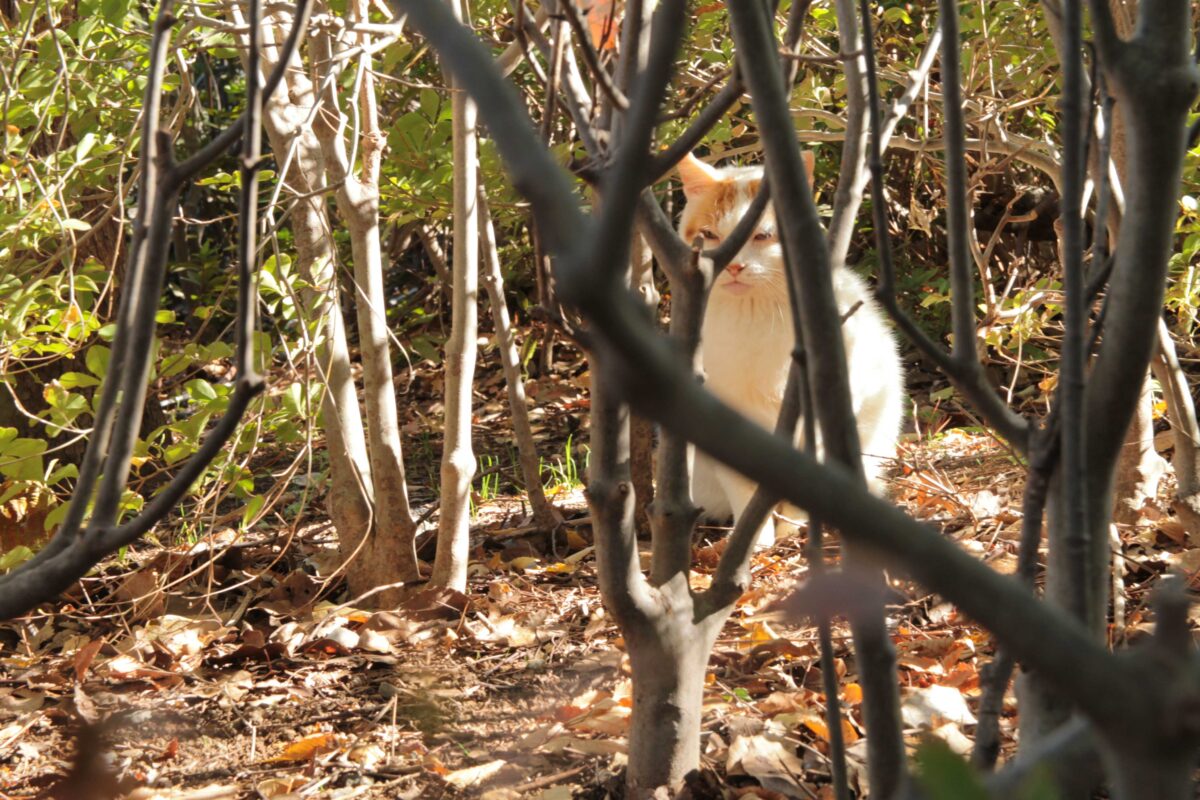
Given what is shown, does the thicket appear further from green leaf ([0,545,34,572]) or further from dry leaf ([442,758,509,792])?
dry leaf ([442,758,509,792])

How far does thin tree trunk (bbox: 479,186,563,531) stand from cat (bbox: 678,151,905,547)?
21.6 inches

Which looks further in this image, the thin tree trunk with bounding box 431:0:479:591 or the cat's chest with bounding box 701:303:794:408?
the cat's chest with bounding box 701:303:794:408

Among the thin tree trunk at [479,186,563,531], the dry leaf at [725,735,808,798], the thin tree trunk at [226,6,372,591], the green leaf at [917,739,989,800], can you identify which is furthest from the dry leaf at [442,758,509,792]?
the green leaf at [917,739,989,800]

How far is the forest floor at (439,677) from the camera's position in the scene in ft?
6.38

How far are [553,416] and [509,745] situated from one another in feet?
11.3

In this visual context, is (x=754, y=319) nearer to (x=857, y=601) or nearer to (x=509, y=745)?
(x=509, y=745)

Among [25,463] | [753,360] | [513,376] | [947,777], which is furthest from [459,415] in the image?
[947,777]

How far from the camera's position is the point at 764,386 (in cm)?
372

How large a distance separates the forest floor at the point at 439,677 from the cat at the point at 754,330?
0.36 meters

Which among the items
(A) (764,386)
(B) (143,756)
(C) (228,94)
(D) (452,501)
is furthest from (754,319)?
(C) (228,94)

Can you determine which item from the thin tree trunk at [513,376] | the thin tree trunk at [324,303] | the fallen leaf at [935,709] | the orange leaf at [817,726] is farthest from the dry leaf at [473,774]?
the thin tree trunk at [513,376]

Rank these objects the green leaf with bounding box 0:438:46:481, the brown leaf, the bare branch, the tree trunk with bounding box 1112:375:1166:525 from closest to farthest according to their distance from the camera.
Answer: the bare branch, the green leaf with bounding box 0:438:46:481, the brown leaf, the tree trunk with bounding box 1112:375:1166:525

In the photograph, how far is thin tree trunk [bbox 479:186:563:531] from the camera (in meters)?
3.24

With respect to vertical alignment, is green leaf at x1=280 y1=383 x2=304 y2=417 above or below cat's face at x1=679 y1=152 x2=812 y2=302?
below
